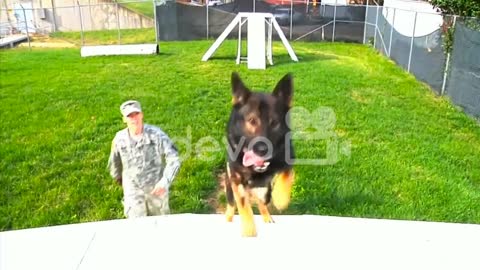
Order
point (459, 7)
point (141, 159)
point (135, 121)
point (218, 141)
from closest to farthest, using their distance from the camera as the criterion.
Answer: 1. point (135, 121)
2. point (141, 159)
3. point (218, 141)
4. point (459, 7)

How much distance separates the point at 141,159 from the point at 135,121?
251 millimetres

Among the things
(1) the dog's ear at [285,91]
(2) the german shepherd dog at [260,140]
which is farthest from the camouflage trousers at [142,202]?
(1) the dog's ear at [285,91]

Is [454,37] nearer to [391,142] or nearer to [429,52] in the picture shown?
[429,52]

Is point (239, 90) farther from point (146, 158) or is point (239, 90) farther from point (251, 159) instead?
point (146, 158)

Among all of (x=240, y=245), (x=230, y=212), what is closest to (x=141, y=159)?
(x=230, y=212)

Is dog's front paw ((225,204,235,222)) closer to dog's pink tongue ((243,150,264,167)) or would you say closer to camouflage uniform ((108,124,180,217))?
camouflage uniform ((108,124,180,217))

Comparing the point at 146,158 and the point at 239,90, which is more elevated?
the point at 239,90

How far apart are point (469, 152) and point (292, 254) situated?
3678 millimetres

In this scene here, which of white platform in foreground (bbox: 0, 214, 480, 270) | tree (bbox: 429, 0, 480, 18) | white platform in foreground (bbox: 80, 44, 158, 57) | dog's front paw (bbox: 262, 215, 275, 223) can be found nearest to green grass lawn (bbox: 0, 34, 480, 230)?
white platform in foreground (bbox: 0, 214, 480, 270)

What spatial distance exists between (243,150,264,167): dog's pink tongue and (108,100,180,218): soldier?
788mm

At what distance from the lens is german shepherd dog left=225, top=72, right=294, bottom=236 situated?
1.87 metres

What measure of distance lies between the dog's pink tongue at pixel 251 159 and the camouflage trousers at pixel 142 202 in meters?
0.95

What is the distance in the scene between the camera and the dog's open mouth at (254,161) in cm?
193

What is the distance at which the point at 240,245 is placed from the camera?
265 centimetres
